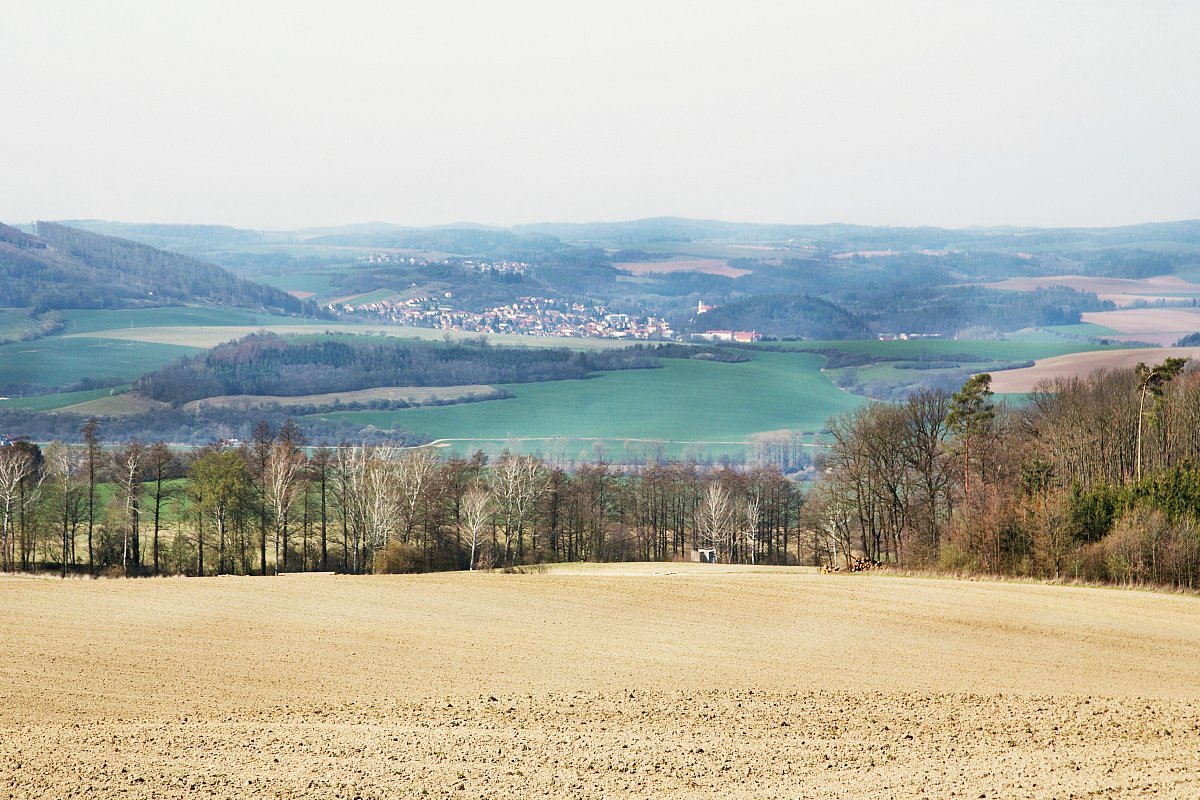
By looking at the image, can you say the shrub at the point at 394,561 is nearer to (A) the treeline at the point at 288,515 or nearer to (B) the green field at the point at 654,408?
(A) the treeline at the point at 288,515

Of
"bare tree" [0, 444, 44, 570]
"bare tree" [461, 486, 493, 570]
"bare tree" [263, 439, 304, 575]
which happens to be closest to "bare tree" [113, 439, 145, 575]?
"bare tree" [0, 444, 44, 570]

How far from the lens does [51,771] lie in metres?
16.7

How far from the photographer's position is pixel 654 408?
156 metres

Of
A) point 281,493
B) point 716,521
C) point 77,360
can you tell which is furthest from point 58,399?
point 716,521

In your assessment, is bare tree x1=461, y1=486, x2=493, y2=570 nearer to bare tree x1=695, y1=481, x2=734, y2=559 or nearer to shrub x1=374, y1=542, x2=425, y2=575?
shrub x1=374, y1=542, x2=425, y2=575

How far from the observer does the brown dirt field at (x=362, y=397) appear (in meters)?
156

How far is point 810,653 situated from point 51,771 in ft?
52.2

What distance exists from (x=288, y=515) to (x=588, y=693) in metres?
39.4

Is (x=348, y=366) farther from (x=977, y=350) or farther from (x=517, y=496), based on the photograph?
(x=517, y=496)

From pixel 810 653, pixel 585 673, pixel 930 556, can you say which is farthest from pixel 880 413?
pixel 585 673

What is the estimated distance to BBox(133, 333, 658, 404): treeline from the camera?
543 feet

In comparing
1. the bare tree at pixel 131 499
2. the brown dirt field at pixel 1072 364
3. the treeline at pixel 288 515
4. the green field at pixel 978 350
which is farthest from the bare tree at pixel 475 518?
the green field at pixel 978 350

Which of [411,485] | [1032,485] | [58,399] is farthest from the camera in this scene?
[58,399]

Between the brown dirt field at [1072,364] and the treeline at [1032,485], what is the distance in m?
61.2
